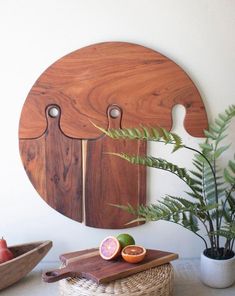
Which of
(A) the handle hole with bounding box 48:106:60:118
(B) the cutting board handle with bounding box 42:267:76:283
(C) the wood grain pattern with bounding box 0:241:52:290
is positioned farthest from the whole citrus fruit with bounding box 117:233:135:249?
(A) the handle hole with bounding box 48:106:60:118

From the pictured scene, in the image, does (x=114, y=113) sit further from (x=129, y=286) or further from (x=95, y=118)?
(x=129, y=286)

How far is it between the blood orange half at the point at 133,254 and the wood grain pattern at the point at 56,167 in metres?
0.31

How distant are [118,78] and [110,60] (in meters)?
0.07

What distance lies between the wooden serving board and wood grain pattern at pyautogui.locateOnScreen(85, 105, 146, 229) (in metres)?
0.20

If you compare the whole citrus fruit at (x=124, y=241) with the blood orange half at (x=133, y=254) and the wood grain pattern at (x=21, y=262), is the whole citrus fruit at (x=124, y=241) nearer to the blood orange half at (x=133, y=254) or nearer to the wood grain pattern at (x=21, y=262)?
the blood orange half at (x=133, y=254)

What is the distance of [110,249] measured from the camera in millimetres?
1032

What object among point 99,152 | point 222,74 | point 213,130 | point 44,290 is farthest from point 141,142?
point 44,290

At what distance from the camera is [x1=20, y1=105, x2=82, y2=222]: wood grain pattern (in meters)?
1.23

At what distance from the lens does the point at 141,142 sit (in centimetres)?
124

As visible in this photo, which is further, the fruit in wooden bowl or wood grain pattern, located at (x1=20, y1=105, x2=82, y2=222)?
wood grain pattern, located at (x1=20, y1=105, x2=82, y2=222)

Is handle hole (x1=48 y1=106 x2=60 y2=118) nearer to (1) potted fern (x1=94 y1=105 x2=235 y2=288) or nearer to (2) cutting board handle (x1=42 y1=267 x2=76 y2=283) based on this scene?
(1) potted fern (x1=94 y1=105 x2=235 y2=288)

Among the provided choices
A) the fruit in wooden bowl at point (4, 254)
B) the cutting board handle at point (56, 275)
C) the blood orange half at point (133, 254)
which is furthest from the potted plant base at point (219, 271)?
the fruit in wooden bowl at point (4, 254)

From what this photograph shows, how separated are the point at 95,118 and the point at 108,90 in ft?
0.38

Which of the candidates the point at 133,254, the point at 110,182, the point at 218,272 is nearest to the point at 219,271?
the point at 218,272
